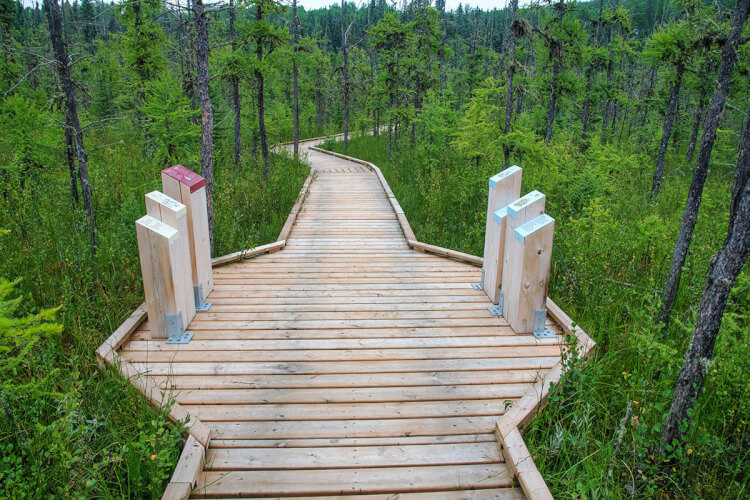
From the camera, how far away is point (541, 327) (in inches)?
168

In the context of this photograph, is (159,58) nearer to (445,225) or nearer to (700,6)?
(445,225)

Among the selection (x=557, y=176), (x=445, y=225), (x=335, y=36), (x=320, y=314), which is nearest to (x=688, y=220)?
(x=320, y=314)

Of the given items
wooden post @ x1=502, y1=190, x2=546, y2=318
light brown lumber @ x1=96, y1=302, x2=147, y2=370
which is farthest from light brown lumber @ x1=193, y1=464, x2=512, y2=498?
wooden post @ x1=502, y1=190, x2=546, y2=318

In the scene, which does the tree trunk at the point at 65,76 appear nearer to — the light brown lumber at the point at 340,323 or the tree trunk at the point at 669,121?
the light brown lumber at the point at 340,323

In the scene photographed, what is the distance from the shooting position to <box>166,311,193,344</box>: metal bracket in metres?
4.00

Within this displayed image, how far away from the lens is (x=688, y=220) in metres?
4.44

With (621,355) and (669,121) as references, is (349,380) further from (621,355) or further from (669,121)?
(669,121)

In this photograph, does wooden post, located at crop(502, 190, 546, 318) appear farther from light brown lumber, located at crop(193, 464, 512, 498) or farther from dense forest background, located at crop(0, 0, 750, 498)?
light brown lumber, located at crop(193, 464, 512, 498)

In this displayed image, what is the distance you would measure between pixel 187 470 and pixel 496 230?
12.1ft

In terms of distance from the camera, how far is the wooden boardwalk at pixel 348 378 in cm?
266

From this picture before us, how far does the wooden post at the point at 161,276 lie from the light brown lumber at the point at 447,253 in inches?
148

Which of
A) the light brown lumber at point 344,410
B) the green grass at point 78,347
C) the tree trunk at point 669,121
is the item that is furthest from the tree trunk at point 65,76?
the tree trunk at point 669,121

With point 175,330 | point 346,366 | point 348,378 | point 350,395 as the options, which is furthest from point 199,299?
point 350,395

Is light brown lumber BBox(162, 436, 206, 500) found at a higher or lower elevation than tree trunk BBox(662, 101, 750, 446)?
lower
